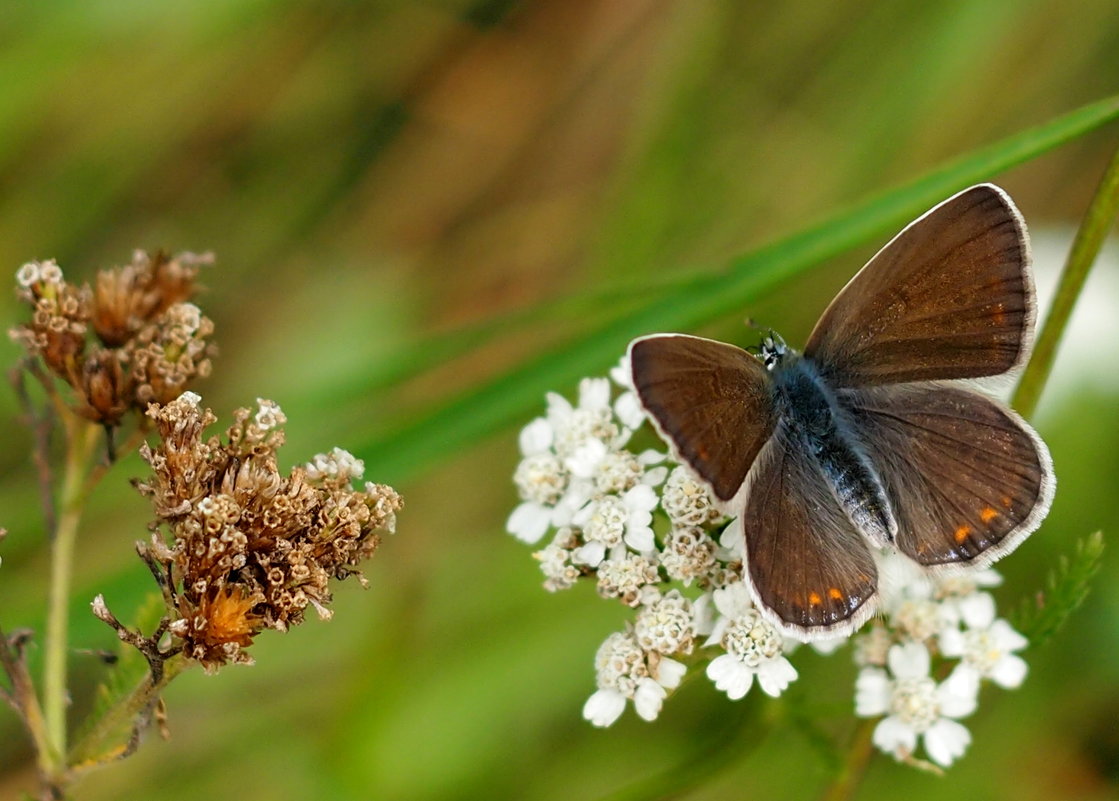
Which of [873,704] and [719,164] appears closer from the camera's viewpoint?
[873,704]

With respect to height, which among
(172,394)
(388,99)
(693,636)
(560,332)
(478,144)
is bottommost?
(693,636)

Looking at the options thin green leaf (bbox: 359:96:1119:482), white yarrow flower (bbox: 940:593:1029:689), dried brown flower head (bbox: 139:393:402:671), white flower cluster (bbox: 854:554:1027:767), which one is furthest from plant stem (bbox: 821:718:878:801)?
dried brown flower head (bbox: 139:393:402:671)

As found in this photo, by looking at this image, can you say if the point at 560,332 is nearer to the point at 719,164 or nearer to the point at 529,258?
the point at 529,258

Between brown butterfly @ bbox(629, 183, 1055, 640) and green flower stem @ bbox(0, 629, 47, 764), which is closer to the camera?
green flower stem @ bbox(0, 629, 47, 764)

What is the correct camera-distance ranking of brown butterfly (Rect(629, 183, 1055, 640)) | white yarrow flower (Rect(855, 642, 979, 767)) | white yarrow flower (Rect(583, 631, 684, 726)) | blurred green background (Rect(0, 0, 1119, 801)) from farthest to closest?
blurred green background (Rect(0, 0, 1119, 801)), white yarrow flower (Rect(855, 642, 979, 767)), white yarrow flower (Rect(583, 631, 684, 726)), brown butterfly (Rect(629, 183, 1055, 640))

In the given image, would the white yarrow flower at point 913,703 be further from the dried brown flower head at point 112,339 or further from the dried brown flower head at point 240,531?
the dried brown flower head at point 112,339

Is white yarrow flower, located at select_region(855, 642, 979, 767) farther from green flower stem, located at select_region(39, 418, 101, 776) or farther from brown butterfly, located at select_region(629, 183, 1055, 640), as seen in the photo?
green flower stem, located at select_region(39, 418, 101, 776)

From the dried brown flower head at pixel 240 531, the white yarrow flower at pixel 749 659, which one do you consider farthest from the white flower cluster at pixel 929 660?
the dried brown flower head at pixel 240 531

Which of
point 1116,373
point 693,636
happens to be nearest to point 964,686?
point 693,636
